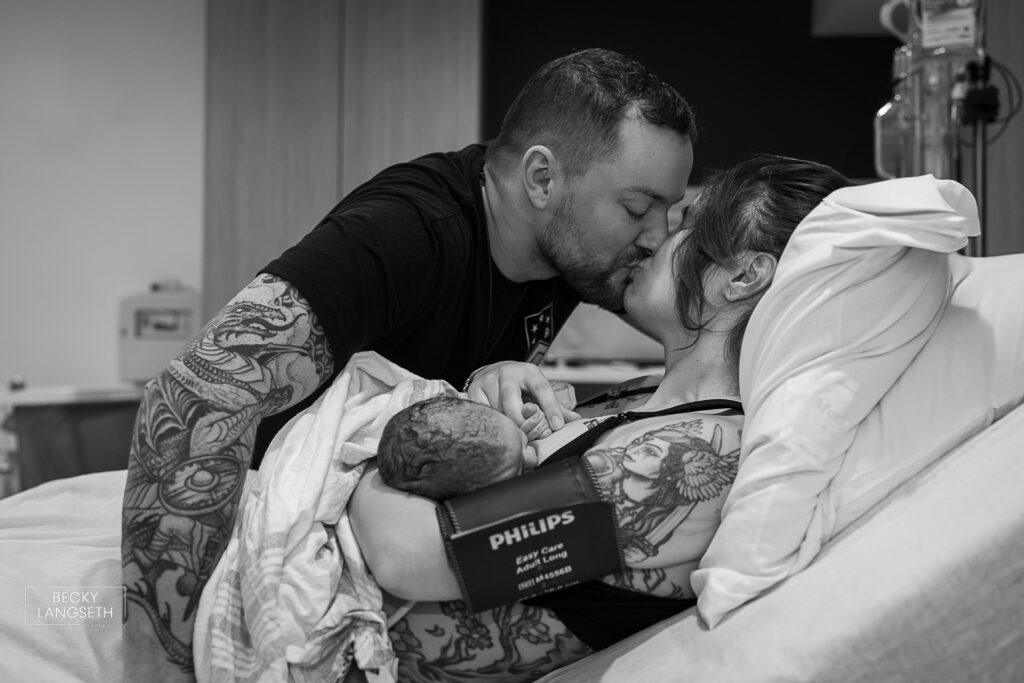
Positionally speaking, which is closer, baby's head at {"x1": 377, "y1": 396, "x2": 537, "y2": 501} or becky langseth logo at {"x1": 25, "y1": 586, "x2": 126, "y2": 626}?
baby's head at {"x1": 377, "y1": 396, "x2": 537, "y2": 501}

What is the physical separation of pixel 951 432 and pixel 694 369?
1.30ft

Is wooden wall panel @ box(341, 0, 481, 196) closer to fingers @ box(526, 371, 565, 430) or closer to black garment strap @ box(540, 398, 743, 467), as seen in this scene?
fingers @ box(526, 371, 565, 430)

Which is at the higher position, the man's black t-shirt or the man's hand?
the man's black t-shirt

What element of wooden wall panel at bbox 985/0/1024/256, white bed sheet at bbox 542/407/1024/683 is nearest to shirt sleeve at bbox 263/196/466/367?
white bed sheet at bbox 542/407/1024/683

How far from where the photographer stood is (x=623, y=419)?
134cm

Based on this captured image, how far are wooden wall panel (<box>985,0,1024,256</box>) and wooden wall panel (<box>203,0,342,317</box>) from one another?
3.04 metres

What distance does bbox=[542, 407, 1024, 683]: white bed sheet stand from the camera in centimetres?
93

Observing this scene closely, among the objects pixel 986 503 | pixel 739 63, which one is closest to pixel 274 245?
pixel 739 63

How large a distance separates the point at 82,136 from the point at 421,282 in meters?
4.64

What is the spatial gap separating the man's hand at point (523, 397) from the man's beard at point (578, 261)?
0.37 m

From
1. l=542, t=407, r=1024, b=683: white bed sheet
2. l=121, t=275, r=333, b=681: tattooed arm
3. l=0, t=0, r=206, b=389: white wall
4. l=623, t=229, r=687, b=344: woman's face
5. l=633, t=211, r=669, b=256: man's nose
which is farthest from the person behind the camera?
l=0, t=0, r=206, b=389: white wall

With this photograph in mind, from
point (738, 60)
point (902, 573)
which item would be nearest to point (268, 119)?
point (738, 60)

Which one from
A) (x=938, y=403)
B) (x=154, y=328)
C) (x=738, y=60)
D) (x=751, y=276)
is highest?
(x=738, y=60)

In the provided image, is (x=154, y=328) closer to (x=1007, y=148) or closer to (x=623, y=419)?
(x=1007, y=148)
